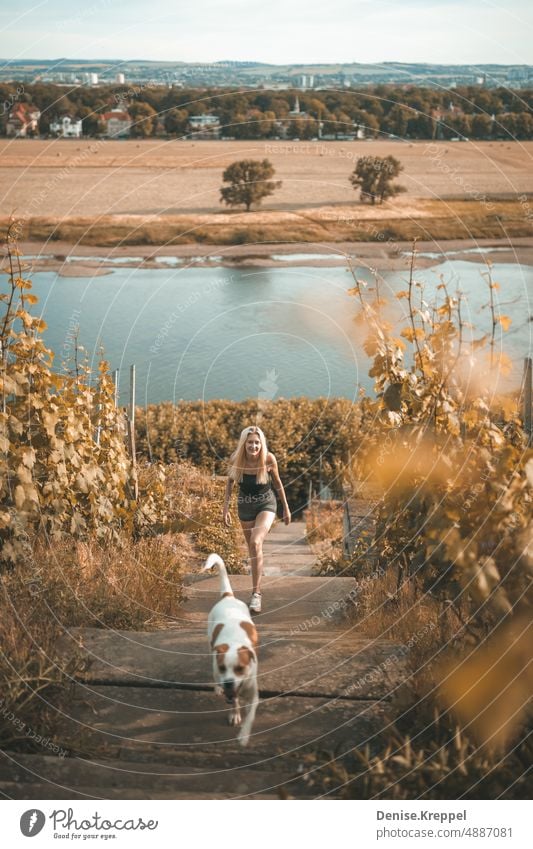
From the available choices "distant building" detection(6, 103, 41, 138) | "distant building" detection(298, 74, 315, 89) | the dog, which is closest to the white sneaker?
the dog

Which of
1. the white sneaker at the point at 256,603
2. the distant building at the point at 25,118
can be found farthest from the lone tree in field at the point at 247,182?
the white sneaker at the point at 256,603

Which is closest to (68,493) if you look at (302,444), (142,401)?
(302,444)

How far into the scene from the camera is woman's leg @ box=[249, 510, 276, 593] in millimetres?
7957

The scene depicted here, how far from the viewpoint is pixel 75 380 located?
9.05 meters

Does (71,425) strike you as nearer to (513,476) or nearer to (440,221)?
(513,476)

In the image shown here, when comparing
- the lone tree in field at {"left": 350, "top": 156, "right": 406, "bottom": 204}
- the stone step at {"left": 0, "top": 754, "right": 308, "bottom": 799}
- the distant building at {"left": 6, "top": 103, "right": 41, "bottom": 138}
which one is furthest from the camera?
the lone tree in field at {"left": 350, "top": 156, "right": 406, "bottom": 204}

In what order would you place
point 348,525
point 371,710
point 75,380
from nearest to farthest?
point 371,710, point 75,380, point 348,525

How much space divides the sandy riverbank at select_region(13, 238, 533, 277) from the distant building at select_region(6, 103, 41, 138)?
34.0 feet

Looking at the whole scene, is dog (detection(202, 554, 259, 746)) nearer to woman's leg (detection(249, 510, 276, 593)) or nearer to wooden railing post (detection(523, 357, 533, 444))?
woman's leg (detection(249, 510, 276, 593))

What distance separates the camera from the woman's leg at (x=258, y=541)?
7.96m

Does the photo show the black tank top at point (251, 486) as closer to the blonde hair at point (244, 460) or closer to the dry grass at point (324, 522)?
the blonde hair at point (244, 460)

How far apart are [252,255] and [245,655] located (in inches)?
982

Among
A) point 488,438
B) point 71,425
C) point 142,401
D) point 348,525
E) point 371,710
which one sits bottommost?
point 142,401

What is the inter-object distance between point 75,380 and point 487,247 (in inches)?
987
